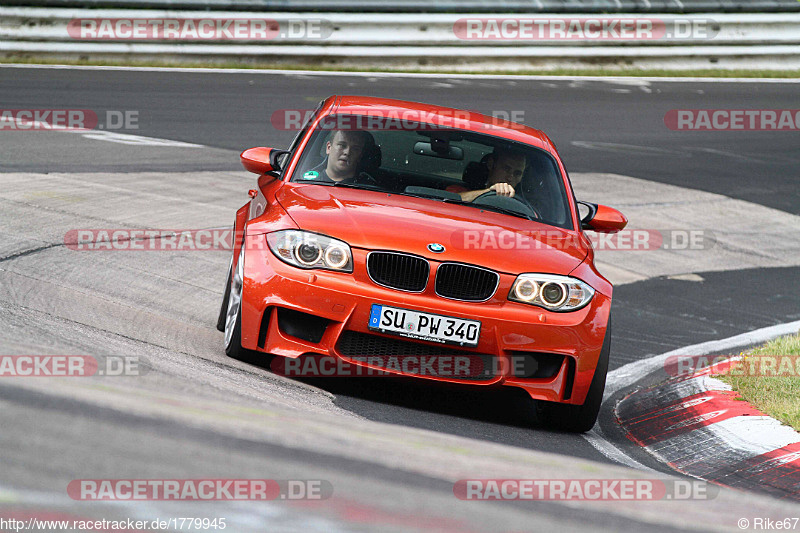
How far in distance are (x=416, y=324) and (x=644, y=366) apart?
8.36ft

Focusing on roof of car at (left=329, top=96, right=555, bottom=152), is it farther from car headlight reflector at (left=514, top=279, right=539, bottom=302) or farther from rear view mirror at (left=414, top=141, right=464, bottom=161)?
car headlight reflector at (left=514, top=279, right=539, bottom=302)

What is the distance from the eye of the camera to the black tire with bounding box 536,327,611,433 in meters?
5.23

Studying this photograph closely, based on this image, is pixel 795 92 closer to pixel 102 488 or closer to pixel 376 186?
pixel 376 186

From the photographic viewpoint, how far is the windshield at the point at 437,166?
6.10 meters

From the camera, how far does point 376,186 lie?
6.02 meters

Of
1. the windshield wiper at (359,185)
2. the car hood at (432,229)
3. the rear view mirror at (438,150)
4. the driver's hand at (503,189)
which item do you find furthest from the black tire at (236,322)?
the driver's hand at (503,189)

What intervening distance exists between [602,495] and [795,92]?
20.6 meters

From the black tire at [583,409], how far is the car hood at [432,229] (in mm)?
499

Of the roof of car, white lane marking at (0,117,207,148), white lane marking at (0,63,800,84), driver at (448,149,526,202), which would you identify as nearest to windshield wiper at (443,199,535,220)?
driver at (448,149,526,202)

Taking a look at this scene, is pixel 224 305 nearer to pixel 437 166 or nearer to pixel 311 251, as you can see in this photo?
pixel 311 251

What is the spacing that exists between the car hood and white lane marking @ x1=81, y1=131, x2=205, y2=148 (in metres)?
7.17

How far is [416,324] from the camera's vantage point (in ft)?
16.2

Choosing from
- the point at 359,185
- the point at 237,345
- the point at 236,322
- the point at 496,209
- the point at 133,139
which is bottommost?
the point at 133,139

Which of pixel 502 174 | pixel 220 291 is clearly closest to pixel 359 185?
pixel 502 174
